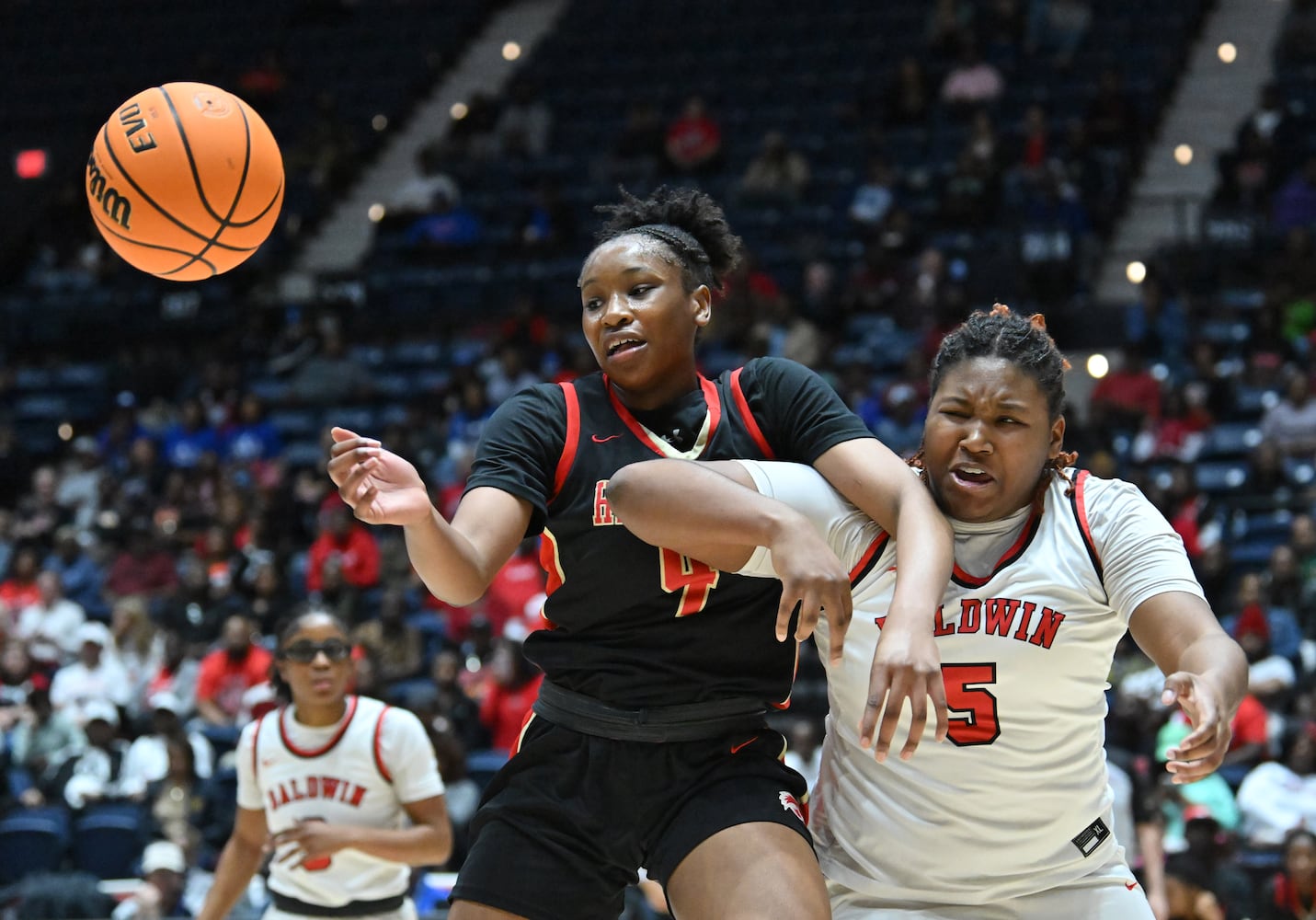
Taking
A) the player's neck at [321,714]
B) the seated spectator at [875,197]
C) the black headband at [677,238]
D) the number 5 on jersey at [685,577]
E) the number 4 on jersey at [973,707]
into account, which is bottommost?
the player's neck at [321,714]

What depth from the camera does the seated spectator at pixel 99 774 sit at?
10.6 metres

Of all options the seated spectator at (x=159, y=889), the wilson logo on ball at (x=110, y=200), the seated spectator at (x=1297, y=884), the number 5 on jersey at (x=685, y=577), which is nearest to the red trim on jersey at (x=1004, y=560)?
the number 5 on jersey at (x=685, y=577)

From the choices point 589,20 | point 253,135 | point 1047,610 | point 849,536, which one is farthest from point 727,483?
point 589,20

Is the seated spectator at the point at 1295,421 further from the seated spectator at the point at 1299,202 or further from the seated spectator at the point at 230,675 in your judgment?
the seated spectator at the point at 230,675

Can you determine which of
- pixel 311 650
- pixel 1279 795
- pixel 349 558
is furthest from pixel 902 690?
pixel 349 558

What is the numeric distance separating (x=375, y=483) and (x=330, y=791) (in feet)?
8.64

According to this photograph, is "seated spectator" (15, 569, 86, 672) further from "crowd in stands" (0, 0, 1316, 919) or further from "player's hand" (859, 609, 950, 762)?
"player's hand" (859, 609, 950, 762)

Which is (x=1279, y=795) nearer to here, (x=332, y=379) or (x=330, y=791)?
(x=330, y=791)

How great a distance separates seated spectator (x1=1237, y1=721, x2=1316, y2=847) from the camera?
8219 millimetres

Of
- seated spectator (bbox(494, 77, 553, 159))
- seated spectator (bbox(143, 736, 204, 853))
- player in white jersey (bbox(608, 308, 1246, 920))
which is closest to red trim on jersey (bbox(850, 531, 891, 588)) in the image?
player in white jersey (bbox(608, 308, 1246, 920))

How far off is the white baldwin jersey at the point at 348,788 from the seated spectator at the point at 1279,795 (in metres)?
4.78

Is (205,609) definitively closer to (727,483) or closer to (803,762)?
(803,762)

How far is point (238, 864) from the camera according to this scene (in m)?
5.44

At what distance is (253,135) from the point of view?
457cm
